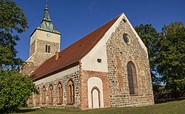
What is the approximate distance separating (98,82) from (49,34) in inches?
1015

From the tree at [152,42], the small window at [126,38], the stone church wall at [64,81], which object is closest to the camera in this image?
the stone church wall at [64,81]

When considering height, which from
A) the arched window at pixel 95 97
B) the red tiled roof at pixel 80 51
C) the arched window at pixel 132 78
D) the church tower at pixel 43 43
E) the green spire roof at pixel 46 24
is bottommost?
the arched window at pixel 95 97

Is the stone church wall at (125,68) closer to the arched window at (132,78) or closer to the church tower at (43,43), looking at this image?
the arched window at (132,78)

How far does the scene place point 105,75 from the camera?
18609mm

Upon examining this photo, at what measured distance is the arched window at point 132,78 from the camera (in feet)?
66.7

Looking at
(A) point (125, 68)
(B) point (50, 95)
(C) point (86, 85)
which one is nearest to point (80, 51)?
(C) point (86, 85)

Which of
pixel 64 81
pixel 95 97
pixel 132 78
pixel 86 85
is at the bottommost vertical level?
pixel 95 97

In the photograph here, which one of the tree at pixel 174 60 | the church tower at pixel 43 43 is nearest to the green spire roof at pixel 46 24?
the church tower at pixel 43 43

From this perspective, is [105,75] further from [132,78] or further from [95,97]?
[132,78]

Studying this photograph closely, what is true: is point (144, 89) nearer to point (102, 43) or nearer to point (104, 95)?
point (104, 95)

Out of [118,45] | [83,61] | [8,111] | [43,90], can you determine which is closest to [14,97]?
[8,111]

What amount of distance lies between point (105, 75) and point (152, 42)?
1801cm

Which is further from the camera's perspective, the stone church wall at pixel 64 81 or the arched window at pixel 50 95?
the arched window at pixel 50 95

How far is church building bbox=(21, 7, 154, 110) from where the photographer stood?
17.4 meters
